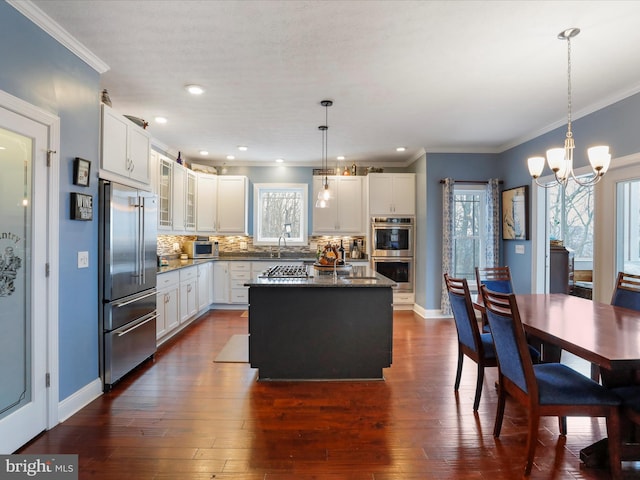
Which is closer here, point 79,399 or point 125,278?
point 79,399

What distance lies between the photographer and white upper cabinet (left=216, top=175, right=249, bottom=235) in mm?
6332

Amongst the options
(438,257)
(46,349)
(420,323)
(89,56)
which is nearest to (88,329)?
(46,349)

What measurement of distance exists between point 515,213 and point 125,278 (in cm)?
504

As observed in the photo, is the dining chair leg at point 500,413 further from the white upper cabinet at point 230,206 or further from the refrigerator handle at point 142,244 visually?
the white upper cabinet at point 230,206

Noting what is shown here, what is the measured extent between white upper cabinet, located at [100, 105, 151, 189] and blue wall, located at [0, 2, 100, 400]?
0.09 meters

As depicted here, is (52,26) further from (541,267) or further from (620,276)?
(541,267)

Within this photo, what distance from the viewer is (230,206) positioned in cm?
633

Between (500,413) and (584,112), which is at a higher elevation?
(584,112)

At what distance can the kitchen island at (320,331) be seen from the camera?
10.4 feet

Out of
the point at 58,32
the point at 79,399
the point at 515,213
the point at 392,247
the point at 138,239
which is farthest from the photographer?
the point at 392,247

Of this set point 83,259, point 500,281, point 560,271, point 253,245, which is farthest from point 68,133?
point 560,271

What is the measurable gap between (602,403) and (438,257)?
3766 mm

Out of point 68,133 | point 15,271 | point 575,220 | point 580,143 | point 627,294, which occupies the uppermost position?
point 580,143

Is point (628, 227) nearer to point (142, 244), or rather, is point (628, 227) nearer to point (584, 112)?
point (584, 112)
